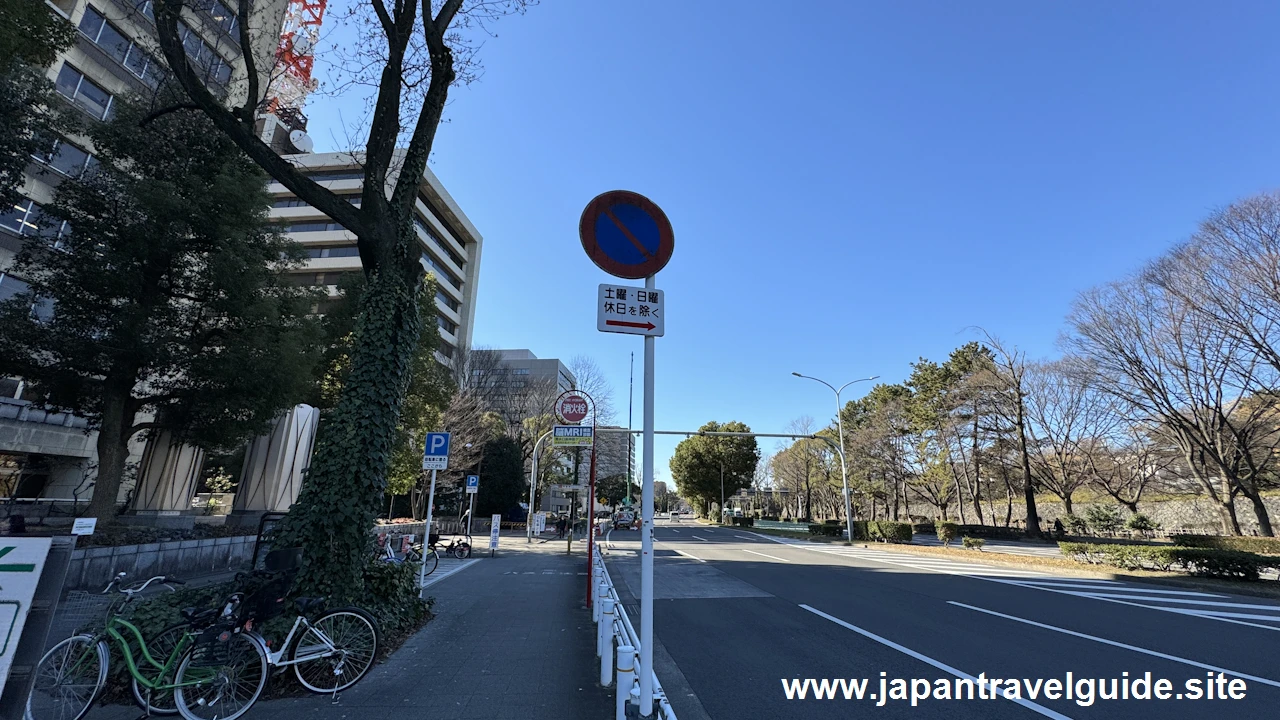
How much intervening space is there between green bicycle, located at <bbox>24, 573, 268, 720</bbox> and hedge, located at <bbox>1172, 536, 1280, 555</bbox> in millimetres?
23063

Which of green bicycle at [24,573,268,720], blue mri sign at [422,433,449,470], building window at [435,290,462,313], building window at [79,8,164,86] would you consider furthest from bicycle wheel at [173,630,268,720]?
building window at [435,290,462,313]

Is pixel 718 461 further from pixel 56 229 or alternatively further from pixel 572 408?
pixel 56 229

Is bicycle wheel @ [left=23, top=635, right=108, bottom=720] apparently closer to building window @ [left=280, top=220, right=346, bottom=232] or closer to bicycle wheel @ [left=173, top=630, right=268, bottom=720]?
bicycle wheel @ [left=173, top=630, right=268, bottom=720]

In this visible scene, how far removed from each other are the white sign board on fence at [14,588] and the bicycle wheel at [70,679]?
2.04m

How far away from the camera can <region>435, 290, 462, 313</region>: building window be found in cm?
4275

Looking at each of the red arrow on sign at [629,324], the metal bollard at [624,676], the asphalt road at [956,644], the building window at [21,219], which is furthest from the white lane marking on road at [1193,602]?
the building window at [21,219]

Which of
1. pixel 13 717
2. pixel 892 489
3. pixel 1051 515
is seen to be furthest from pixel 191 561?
pixel 1051 515

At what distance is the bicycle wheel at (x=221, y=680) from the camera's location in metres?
3.72

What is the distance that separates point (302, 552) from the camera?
5.27 metres

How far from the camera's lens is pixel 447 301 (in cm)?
4434

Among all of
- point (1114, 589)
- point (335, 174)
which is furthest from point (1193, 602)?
point (335, 174)

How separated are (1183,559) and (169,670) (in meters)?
20.0

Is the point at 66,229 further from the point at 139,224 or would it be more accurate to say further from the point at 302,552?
the point at 302,552

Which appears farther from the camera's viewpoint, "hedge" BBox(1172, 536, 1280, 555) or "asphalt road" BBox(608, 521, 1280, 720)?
"hedge" BBox(1172, 536, 1280, 555)
